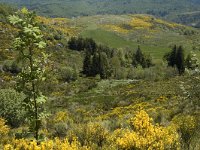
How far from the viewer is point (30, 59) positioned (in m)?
10.6

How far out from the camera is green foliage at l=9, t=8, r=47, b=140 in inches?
401

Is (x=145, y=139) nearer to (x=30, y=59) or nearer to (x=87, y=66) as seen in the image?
(x=30, y=59)

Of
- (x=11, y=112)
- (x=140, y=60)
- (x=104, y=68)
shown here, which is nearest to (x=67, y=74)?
(x=104, y=68)

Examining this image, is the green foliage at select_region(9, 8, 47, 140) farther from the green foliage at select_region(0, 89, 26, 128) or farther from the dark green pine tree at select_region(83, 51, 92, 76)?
the dark green pine tree at select_region(83, 51, 92, 76)

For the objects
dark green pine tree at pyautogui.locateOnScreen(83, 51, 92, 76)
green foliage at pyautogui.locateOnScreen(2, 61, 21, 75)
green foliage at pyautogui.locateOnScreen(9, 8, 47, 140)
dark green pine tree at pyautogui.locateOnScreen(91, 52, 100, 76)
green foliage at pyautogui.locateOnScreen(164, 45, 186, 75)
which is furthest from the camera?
green foliage at pyautogui.locateOnScreen(164, 45, 186, 75)

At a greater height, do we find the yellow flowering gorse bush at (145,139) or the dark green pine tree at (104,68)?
the yellow flowering gorse bush at (145,139)

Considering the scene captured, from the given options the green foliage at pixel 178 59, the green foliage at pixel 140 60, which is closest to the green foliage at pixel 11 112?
the green foliage at pixel 178 59

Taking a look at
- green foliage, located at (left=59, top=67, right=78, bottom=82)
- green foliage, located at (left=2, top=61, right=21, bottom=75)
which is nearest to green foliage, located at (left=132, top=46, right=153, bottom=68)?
green foliage, located at (left=59, top=67, right=78, bottom=82)

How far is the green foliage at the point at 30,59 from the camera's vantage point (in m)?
10.2

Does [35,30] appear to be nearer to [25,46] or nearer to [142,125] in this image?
[25,46]

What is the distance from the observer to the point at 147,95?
39.7 metres

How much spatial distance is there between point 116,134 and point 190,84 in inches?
130

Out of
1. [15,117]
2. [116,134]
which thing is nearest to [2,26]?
[15,117]

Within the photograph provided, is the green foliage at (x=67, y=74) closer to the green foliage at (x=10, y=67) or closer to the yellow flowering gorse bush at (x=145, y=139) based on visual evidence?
the green foliage at (x=10, y=67)
